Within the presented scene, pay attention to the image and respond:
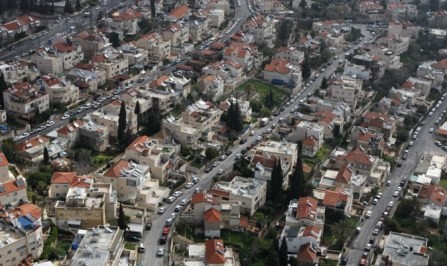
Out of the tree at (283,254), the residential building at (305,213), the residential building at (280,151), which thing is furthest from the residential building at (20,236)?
the residential building at (280,151)

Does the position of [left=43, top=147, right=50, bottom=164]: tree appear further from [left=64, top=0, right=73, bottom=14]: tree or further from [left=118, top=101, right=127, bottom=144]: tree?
[left=64, top=0, right=73, bottom=14]: tree

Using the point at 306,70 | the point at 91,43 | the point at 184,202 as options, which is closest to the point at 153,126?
the point at 184,202

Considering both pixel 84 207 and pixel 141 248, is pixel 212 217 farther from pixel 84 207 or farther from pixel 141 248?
pixel 84 207

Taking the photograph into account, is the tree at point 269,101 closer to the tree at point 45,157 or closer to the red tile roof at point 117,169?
the red tile roof at point 117,169

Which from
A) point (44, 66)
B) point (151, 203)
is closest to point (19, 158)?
point (151, 203)

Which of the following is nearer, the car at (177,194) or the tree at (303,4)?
the car at (177,194)

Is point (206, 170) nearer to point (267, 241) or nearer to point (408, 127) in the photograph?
point (267, 241)

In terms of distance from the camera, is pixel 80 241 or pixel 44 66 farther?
pixel 44 66
